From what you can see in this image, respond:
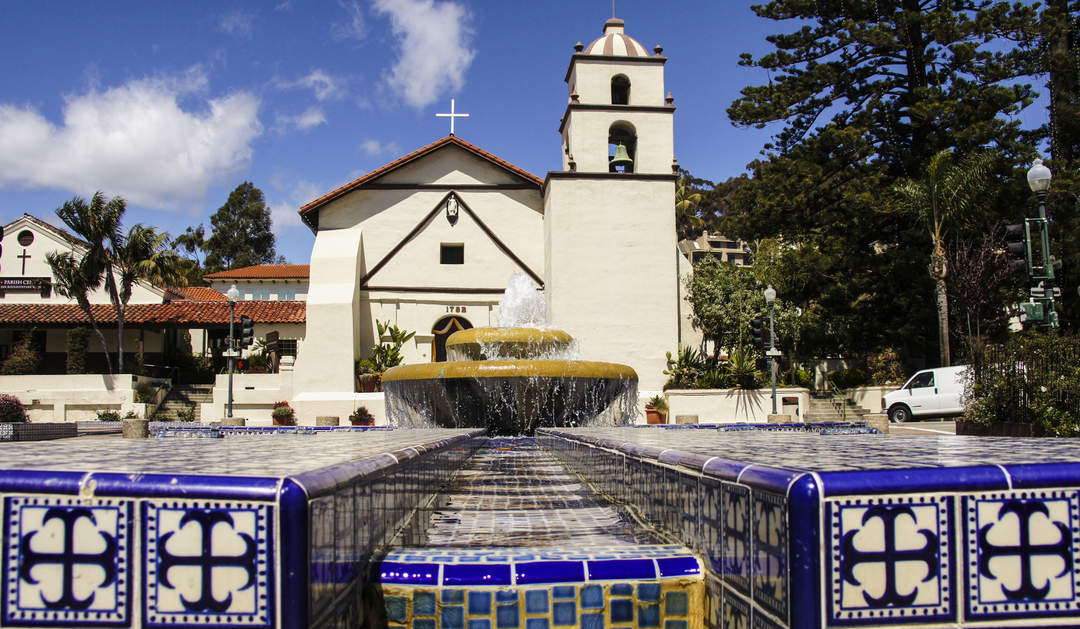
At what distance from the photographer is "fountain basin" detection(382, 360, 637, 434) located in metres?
12.1

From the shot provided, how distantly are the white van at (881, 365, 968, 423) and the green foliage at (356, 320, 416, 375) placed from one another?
47.0 feet

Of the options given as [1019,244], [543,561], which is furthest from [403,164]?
[543,561]

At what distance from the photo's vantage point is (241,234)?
67500 mm

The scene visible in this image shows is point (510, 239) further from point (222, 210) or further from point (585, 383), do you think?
point (222, 210)

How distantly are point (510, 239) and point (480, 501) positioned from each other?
23382 millimetres

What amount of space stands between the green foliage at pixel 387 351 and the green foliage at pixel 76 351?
450 inches

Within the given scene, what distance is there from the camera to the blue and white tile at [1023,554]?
5.34 feet

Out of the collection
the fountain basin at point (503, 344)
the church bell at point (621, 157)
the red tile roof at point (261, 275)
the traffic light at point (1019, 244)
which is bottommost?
the fountain basin at point (503, 344)

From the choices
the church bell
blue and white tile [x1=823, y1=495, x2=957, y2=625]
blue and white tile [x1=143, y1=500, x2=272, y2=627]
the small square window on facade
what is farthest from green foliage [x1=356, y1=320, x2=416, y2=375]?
blue and white tile [x1=823, y1=495, x2=957, y2=625]

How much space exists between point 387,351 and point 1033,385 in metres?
17.2

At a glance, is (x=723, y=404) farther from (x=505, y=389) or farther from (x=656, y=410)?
(x=505, y=389)

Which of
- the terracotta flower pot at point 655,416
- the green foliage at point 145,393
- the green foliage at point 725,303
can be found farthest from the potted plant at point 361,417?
the green foliage at point 725,303

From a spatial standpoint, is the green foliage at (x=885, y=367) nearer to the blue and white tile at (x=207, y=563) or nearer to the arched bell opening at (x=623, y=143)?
the arched bell opening at (x=623, y=143)

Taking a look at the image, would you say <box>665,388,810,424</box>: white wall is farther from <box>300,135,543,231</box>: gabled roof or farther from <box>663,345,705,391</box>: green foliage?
<box>300,135,543,231</box>: gabled roof
